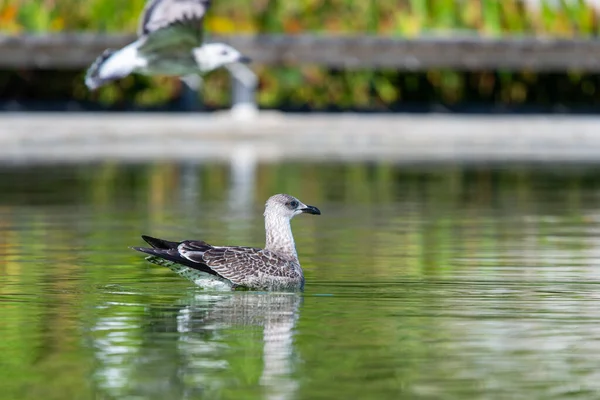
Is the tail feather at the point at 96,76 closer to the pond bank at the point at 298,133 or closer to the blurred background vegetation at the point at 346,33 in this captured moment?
the pond bank at the point at 298,133

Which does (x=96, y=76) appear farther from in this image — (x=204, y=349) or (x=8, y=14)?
(x=8, y=14)

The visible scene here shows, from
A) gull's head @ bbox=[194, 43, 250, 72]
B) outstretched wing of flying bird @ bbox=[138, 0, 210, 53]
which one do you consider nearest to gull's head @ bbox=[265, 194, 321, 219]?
outstretched wing of flying bird @ bbox=[138, 0, 210, 53]

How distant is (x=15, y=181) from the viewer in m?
29.6

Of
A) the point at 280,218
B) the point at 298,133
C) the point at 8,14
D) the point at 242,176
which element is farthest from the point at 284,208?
the point at 8,14

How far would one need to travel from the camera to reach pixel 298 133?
40.8 meters

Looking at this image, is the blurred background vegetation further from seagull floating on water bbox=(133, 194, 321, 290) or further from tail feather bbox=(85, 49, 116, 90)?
seagull floating on water bbox=(133, 194, 321, 290)

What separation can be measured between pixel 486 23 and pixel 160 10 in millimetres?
26045

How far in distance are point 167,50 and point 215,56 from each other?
606mm

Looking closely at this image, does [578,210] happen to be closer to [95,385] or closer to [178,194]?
[178,194]

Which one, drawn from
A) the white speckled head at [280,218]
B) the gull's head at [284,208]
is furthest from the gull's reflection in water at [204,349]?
the gull's head at [284,208]

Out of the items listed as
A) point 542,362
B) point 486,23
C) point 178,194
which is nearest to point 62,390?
point 542,362

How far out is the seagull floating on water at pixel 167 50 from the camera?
65.6ft

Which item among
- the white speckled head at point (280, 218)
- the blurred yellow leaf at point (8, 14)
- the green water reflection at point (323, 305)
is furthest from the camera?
the blurred yellow leaf at point (8, 14)

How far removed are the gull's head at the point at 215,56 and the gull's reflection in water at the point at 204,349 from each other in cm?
763
